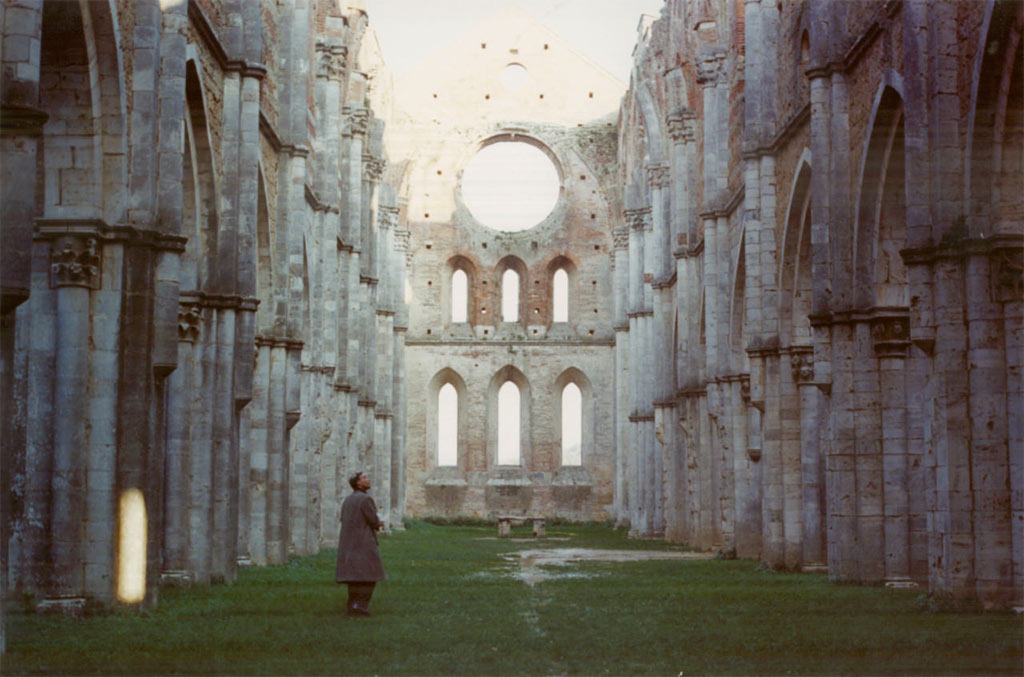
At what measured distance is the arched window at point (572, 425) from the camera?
157 feet

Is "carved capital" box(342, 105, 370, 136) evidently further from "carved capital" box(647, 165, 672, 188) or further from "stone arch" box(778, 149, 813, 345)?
"stone arch" box(778, 149, 813, 345)

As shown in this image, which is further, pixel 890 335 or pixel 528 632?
pixel 890 335

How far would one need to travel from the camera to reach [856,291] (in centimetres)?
1744

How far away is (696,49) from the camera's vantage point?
94.1 ft

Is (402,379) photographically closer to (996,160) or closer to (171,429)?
Answer: (171,429)

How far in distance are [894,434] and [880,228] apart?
103 inches

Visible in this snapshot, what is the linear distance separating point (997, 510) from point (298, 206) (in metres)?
13.7

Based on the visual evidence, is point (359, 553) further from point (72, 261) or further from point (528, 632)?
point (72, 261)

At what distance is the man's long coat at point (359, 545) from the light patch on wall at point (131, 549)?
1.79 m

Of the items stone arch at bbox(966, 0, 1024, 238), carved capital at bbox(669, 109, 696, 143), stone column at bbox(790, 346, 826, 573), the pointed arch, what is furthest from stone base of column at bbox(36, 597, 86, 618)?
the pointed arch

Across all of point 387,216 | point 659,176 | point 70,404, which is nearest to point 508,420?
point 387,216

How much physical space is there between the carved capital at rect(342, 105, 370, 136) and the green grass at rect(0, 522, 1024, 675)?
15.6 m

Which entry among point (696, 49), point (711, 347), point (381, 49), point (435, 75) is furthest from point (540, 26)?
point (711, 347)

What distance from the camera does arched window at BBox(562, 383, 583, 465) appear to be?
4800 cm
